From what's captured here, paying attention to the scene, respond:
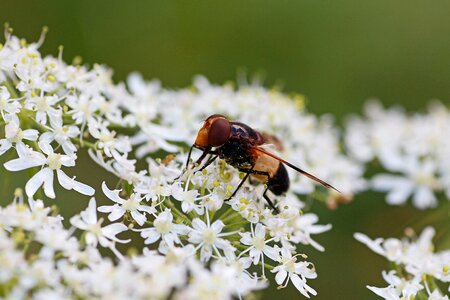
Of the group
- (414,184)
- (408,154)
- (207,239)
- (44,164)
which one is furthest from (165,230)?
(408,154)

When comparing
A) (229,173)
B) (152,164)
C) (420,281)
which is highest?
(420,281)

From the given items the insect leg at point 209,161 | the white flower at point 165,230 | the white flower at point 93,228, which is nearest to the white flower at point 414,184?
the insect leg at point 209,161

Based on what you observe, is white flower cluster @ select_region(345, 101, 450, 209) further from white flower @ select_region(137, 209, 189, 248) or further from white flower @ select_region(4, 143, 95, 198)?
white flower @ select_region(4, 143, 95, 198)

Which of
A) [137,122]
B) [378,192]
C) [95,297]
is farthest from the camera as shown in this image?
[378,192]

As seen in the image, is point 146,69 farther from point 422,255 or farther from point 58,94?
point 422,255

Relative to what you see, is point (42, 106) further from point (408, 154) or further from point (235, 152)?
point (408, 154)

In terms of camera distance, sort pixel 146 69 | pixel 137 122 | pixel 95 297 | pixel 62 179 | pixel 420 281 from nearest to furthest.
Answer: pixel 95 297 < pixel 62 179 < pixel 420 281 < pixel 137 122 < pixel 146 69

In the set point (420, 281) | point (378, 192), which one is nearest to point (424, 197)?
point (378, 192)

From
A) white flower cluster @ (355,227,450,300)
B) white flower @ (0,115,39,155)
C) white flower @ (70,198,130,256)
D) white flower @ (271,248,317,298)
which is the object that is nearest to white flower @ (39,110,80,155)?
white flower @ (0,115,39,155)
